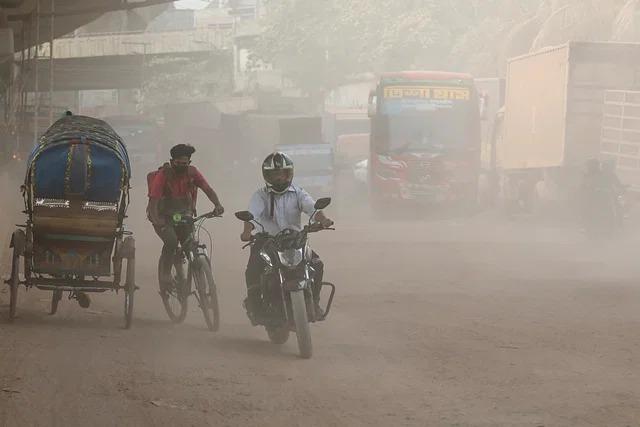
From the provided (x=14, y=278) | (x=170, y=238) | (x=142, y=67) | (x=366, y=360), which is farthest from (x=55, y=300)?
(x=142, y=67)

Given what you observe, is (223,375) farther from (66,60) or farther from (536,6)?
(536,6)

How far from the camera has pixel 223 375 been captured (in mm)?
8492

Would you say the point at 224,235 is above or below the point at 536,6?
below

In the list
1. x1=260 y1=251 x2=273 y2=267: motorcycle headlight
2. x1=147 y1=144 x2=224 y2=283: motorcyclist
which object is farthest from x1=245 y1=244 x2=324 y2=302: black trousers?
x1=147 y1=144 x2=224 y2=283: motorcyclist

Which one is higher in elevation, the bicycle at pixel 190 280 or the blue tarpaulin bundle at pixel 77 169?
the blue tarpaulin bundle at pixel 77 169

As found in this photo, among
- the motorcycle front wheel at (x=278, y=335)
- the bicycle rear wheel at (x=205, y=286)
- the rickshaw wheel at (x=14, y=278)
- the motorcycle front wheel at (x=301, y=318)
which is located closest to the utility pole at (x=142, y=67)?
the rickshaw wheel at (x=14, y=278)

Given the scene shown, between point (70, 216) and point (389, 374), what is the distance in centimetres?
386

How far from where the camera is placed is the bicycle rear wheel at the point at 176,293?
11.2 m

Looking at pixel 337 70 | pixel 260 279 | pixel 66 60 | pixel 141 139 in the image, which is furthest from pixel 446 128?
pixel 337 70

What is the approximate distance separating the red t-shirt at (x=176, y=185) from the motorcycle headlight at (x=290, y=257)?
1871 millimetres

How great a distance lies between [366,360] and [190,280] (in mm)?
2419

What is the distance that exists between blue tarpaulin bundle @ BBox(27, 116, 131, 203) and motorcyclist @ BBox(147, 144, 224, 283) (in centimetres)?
42

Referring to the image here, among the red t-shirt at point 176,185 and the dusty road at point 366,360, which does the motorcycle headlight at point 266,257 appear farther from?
the red t-shirt at point 176,185

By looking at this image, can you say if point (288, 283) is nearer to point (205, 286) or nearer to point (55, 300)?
point (205, 286)
